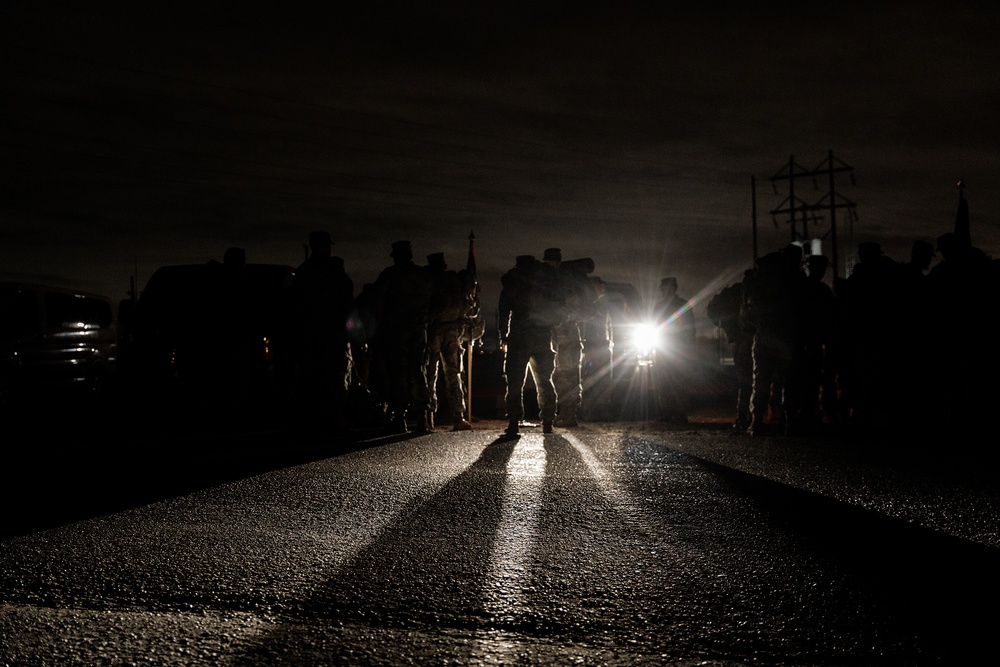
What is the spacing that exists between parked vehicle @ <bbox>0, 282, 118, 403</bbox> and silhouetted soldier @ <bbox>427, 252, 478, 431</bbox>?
5.38 m

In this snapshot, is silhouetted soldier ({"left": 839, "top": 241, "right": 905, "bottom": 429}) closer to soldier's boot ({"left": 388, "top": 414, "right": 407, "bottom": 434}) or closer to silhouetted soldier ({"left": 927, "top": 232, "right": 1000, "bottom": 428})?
silhouetted soldier ({"left": 927, "top": 232, "right": 1000, "bottom": 428})

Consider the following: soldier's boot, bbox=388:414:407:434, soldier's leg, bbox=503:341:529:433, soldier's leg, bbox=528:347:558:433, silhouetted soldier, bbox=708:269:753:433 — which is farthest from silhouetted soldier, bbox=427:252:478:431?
silhouetted soldier, bbox=708:269:753:433

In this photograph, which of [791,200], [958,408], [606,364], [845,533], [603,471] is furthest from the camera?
[791,200]

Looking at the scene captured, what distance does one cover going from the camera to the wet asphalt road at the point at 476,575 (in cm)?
311

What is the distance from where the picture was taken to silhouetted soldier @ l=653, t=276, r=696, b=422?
41.8 feet

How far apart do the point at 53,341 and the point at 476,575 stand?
10.7m

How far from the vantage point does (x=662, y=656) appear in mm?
3006

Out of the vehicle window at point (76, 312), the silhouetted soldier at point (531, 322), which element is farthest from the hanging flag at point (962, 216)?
the vehicle window at point (76, 312)

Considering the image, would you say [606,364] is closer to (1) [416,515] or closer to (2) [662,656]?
(1) [416,515]

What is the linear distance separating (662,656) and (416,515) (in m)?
2.62

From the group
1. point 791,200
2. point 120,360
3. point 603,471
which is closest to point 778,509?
point 603,471

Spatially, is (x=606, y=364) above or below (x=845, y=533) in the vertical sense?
above

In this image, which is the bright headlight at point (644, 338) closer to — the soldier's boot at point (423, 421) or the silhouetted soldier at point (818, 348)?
the silhouetted soldier at point (818, 348)

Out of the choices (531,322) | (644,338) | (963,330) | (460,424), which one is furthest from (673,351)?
(963,330)
